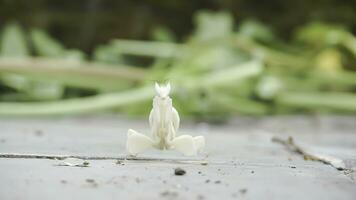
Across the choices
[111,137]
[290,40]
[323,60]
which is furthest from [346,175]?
[290,40]

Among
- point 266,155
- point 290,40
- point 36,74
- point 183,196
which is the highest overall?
point 290,40

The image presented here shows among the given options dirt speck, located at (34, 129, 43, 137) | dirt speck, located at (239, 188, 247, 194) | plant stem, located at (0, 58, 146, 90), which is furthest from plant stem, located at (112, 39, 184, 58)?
dirt speck, located at (239, 188, 247, 194)

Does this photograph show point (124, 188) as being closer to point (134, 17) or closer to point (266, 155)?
point (266, 155)

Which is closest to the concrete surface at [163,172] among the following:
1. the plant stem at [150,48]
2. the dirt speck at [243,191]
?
the dirt speck at [243,191]

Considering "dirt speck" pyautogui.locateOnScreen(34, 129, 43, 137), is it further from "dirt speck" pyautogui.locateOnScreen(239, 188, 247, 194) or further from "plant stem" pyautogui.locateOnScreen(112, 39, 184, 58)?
"plant stem" pyautogui.locateOnScreen(112, 39, 184, 58)

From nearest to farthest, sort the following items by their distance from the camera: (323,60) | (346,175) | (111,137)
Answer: (346,175), (111,137), (323,60)

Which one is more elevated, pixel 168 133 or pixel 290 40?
pixel 290 40

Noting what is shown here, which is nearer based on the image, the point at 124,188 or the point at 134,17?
the point at 124,188

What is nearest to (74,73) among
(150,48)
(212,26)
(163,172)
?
(150,48)
